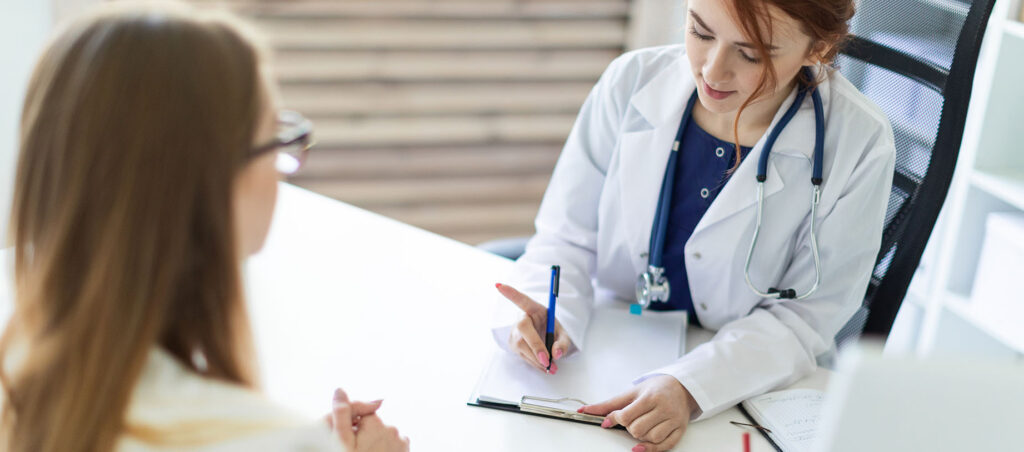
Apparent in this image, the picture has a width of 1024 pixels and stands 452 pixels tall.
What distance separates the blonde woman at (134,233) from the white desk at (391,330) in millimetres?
312

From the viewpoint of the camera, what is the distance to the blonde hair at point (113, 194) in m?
Result: 0.68

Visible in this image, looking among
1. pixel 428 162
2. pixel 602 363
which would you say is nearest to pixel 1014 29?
pixel 602 363

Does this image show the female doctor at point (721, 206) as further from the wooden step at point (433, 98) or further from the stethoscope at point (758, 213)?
the wooden step at point (433, 98)

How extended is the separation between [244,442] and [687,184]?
0.88 m

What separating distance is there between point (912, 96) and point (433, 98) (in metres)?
1.50

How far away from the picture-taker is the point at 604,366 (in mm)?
1229

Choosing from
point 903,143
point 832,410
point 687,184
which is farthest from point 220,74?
A: point 903,143

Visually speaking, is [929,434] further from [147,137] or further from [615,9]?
[615,9]

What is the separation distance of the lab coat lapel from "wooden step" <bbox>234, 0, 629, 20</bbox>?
3.67 ft

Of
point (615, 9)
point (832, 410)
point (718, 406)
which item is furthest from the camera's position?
point (615, 9)

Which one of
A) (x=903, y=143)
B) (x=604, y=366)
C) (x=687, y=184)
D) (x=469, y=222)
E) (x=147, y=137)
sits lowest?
(x=469, y=222)

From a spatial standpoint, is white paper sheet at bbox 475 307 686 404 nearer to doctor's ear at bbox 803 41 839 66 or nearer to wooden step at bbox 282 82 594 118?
doctor's ear at bbox 803 41 839 66

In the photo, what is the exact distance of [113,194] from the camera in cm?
68

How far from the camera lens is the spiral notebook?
44.3 inches
